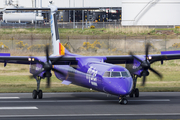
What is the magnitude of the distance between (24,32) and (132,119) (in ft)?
181

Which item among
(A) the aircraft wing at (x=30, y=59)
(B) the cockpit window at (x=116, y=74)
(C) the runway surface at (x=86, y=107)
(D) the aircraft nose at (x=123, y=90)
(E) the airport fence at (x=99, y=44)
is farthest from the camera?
(E) the airport fence at (x=99, y=44)

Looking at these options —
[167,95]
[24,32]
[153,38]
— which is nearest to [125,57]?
[167,95]

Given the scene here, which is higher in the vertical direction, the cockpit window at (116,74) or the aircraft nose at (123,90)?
the cockpit window at (116,74)

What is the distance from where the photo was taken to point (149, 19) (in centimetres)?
7938

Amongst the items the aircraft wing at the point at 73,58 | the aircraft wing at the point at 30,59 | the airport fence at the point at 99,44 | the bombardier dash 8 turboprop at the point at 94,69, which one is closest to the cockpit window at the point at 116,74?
the bombardier dash 8 turboprop at the point at 94,69

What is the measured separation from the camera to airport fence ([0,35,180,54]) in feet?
181

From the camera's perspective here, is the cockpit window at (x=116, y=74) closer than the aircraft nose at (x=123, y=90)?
No

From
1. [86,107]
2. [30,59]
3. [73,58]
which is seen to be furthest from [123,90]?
[30,59]

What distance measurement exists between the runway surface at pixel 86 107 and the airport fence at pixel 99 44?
94.6ft

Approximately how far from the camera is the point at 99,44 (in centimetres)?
5669

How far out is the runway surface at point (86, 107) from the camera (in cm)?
1794

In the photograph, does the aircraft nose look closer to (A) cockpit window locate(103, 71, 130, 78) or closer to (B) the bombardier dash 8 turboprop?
(B) the bombardier dash 8 turboprop

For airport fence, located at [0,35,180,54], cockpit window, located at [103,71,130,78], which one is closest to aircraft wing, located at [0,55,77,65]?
cockpit window, located at [103,71,130,78]

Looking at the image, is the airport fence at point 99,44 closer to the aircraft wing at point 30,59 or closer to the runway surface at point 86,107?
the runway surface at point 86,107
